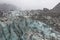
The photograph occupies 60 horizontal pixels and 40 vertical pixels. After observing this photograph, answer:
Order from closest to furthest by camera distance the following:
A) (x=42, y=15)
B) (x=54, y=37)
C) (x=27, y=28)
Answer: (x=54, y=37), (x=27, y=28), (x=42, y=15)

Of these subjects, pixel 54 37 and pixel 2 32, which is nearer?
pixel 54 37

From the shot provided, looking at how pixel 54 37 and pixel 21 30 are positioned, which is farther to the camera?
pixel 21 30

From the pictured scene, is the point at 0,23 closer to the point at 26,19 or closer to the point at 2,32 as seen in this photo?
the point at 2,32

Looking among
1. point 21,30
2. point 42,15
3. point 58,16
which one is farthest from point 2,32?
point 58,16

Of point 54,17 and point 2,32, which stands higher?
point 54,17

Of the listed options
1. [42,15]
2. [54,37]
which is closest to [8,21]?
[42,15]

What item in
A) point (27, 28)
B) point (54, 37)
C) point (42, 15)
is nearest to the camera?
point (54, 37)

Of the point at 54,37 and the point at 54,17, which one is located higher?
the point at 54,17

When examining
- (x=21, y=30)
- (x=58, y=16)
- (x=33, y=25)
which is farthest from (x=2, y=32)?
(x=58, y=16)

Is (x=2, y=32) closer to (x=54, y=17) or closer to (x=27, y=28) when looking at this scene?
(x=27, y=28)
